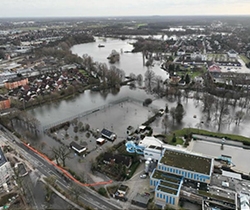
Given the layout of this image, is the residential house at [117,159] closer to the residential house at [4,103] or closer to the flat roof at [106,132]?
the flat roof at [106,132]

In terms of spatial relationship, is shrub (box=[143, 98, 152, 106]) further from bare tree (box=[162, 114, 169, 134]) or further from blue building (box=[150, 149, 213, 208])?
blue building (box=[150, 149, 213, 208])

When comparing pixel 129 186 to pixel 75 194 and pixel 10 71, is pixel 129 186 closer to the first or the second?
pixel 75 194

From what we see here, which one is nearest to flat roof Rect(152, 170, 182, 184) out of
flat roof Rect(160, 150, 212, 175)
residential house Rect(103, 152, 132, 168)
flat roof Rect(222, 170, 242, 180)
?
flat roof Rect(160, 150, 212, 175)

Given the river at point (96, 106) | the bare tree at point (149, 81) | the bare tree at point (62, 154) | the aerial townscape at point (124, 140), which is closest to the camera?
the aerial townscape at point (124, 140)

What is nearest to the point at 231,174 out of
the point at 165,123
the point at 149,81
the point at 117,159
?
the point at 117,159

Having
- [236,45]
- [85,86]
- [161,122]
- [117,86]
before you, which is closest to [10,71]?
[85,86]

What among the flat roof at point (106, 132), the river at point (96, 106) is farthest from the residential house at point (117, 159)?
the river at point (96, 106)

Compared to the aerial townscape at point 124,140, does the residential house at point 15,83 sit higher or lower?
higher
